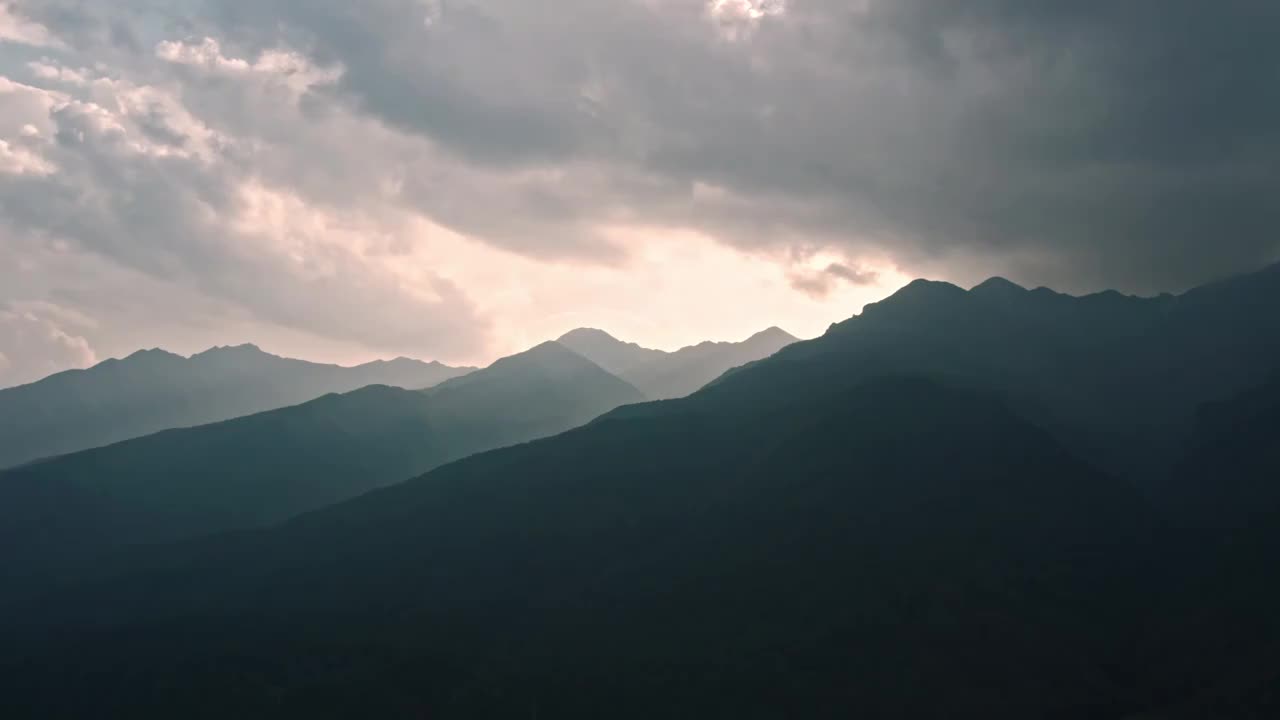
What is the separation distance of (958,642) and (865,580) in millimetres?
25676

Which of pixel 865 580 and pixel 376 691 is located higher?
pixel 865 580

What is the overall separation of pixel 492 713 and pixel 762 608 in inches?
2219

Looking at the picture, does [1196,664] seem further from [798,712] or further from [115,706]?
[115,706]

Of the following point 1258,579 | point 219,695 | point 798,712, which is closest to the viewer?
point 798,712

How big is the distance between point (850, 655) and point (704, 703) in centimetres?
2944

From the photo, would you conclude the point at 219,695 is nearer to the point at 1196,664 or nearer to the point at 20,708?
the point at 20,708

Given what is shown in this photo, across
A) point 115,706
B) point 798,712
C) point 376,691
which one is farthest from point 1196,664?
point 115,706

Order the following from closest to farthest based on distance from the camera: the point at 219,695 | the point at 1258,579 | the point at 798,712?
the point at 798,712, the point at 219,695, the point at 1258,579

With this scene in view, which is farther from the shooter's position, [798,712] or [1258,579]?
[1258,579]

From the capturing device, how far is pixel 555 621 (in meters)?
196

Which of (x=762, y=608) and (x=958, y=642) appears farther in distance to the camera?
(x=762, y=608)

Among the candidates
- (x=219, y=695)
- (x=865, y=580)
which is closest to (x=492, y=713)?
(x=219, y=695)

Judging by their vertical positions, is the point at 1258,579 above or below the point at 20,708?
above

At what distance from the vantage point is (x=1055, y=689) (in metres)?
165
